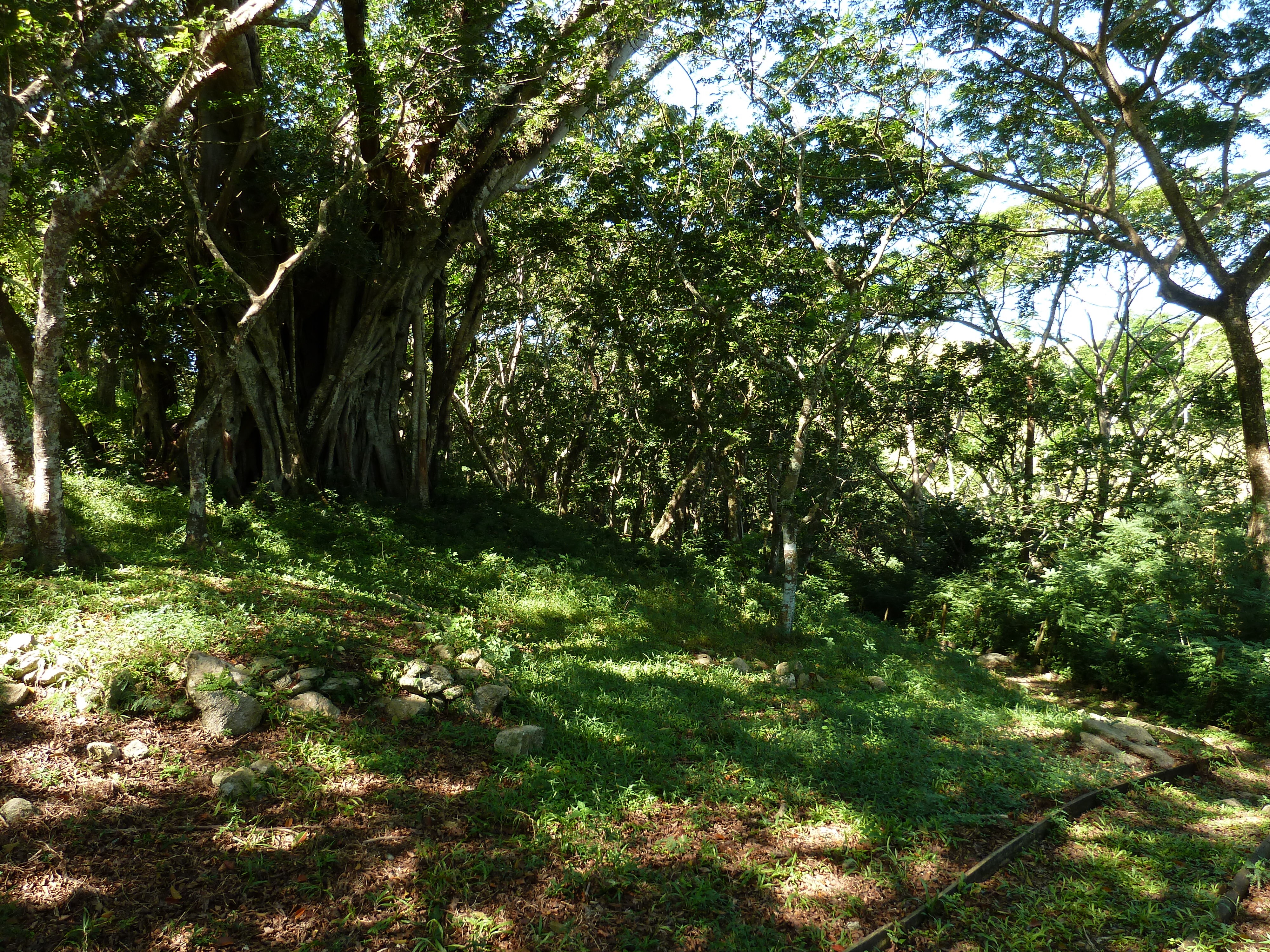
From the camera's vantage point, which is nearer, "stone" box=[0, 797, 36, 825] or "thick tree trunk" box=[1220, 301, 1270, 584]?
"stone" box=[0, 797, 36, 825]

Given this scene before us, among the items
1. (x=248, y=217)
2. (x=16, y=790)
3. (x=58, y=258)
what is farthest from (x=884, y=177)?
(x=16, y=790)

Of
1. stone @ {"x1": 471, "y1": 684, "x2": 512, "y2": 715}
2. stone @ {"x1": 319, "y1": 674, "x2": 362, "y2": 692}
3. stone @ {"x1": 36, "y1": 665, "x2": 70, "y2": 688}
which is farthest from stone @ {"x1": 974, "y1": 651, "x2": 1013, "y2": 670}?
stone @ {"x1": 36, "y1": 665, "x2": 70, "y2": 688}

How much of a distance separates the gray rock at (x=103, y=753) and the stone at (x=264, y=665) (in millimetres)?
849

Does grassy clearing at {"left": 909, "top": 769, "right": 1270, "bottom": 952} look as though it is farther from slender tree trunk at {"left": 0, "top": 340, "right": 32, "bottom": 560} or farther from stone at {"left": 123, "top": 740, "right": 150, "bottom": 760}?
slender tree trunk at {"left": 0, "top": 340, "right": 32, "bottom": 560}

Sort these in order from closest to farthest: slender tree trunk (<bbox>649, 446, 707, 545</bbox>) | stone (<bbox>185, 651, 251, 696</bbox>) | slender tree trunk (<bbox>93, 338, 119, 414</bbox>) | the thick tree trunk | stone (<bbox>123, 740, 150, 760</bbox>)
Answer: stone (<bbox>123, 740, 150, 760</bbox>) → stone (<bbox>185, 651, 251, 696</bbox>) → the thick tree trunk → slender tree trunk (<bbox>93, 338, 119, 414</bbox>) → slender tree trunk (<bbox>649, 446, 707, 545</bbox>)

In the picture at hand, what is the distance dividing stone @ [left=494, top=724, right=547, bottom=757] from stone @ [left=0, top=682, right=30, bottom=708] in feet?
9.15

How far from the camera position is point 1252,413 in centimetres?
934

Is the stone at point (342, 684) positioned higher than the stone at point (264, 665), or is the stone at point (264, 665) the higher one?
the stone at point (264, 665)

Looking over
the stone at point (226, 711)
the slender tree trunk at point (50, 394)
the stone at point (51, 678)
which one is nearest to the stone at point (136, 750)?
the stone at point (226, 711)

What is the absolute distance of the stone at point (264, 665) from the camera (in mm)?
4559

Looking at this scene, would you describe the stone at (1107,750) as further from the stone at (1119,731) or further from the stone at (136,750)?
the stone at (136,750)

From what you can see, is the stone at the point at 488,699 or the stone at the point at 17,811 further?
the stone at the point at 488,699

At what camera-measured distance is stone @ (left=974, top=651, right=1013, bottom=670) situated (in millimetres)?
10609

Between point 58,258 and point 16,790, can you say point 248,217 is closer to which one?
point 58,258
